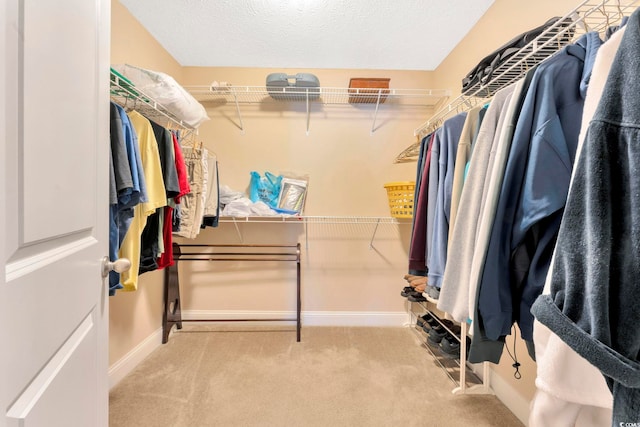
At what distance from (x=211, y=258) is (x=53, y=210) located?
6.28 ft

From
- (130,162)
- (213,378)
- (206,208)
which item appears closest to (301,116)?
(206,208)

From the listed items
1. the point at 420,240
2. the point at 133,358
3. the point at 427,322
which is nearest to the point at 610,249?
the point at 420,240

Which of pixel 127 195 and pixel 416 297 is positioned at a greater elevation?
pixel 127 195

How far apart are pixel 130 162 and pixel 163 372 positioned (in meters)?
1.39

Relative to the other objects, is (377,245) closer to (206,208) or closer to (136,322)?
(206,208)

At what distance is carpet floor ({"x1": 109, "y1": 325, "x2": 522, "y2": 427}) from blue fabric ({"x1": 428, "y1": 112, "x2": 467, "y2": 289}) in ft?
2.63

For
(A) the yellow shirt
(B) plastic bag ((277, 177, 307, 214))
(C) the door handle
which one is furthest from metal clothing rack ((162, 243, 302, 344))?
(C) the door handle

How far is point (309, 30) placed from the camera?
73.6 inches

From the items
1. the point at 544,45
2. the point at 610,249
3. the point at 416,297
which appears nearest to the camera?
the point at 610,249

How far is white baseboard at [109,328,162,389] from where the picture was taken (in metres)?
1.61

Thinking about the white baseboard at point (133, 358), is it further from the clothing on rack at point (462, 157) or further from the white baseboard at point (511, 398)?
the white baseboard at point (511, 398)

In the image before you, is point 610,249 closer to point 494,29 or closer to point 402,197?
point 402,197

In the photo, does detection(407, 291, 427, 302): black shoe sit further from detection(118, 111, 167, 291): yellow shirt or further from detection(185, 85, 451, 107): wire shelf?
detection(118, 111, 167, 291): yellow shirt

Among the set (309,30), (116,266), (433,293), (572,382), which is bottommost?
(433,293)
